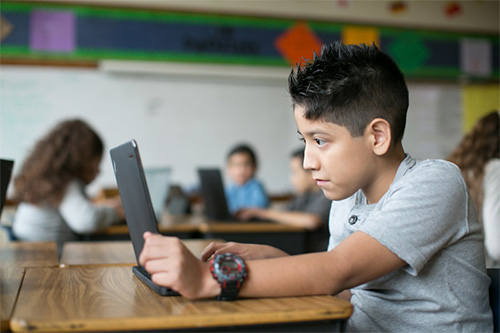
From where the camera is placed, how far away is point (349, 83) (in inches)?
41.9

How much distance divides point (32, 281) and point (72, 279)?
80 millimetres

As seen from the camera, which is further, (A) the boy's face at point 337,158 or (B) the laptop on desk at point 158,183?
(B) the laptop on desk at point 158,183

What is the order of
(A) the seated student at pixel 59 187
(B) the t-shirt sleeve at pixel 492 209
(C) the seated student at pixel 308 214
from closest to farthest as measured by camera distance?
(B) the t-shirt sleeve at pixel 492 209, (A) the seated student at pixel 59 187, (C) the seated student at pixel 308 214

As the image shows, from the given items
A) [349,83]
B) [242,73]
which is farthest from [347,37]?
[349,83]

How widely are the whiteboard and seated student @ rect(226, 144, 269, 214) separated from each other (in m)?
0.78

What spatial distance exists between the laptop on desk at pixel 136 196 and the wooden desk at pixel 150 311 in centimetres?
9

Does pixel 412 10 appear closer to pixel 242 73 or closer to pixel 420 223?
pixel 242 73

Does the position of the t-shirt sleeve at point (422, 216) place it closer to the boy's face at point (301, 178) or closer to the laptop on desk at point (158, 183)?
the laptop on desk at point (158, 183)

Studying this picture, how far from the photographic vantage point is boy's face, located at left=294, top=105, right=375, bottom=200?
1.04 m

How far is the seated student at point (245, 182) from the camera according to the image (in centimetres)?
413

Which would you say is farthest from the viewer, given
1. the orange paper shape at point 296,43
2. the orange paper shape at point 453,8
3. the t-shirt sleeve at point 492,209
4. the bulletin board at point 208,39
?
the orange paper shape at point 453,8

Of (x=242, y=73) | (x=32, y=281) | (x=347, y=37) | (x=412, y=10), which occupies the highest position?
(x=412, y=10)

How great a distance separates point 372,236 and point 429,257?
121 millimetres

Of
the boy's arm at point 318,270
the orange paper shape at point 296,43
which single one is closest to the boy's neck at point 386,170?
the boy's arm at point 318,270
